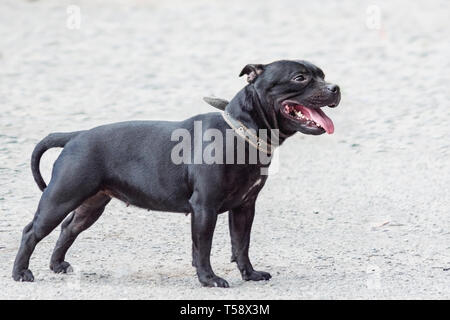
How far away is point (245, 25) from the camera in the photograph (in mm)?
15695

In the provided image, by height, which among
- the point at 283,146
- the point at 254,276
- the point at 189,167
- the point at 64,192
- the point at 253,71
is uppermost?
the point at 253,71

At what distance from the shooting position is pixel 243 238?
20.9ft

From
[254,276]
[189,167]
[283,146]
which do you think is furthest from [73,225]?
[283,146]

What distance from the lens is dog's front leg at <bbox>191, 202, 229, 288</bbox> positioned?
600cm

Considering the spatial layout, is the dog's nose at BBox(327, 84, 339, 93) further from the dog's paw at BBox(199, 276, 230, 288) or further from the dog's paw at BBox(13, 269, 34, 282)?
the dog's paw at BBox(13, 269, 34, 282)

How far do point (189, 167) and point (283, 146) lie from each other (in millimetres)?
4148

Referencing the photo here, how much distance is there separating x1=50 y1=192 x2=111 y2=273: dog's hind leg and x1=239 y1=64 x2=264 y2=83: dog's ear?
3.94 feet

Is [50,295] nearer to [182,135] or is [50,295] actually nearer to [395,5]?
[182,135]

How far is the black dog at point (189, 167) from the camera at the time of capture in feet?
19.7

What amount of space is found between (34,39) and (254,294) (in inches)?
376

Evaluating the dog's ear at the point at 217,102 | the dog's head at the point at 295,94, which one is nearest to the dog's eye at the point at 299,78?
the dog's head at the point at 295,94

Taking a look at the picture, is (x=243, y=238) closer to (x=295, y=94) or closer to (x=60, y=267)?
(x=295, y=94)

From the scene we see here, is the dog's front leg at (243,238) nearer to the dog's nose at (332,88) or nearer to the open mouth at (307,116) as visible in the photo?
the open mouth at (307,116)

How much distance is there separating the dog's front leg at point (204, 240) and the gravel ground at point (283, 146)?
0.08 metres
